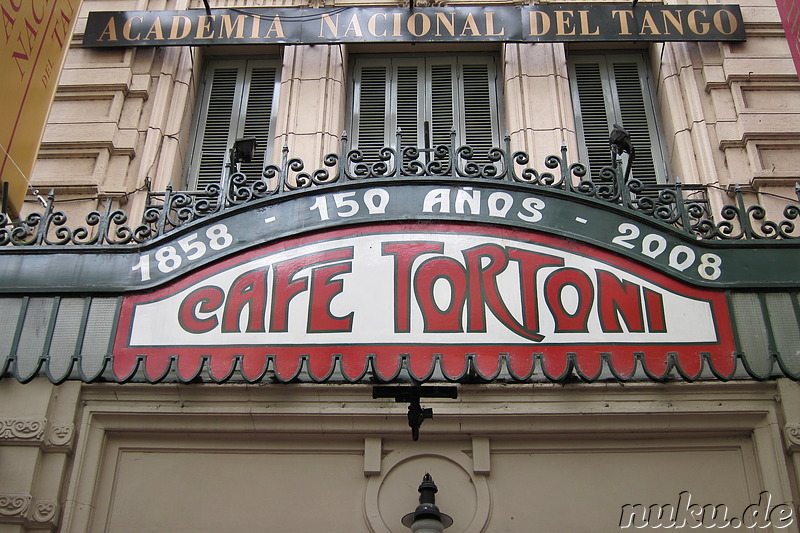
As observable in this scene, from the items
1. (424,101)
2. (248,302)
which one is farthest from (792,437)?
(424,101)

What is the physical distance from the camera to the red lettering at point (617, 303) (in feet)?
22.8

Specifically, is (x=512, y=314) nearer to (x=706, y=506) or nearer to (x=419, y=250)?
(x=419, y=250)

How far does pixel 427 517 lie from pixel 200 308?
2557 mm

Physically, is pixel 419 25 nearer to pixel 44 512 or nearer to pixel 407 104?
pixel 407 104

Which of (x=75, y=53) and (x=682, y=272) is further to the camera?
(x=75, y=53)

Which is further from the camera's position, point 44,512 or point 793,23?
point 793,23

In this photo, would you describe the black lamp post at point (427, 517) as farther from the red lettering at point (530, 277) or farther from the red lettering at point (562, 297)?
the red lettering at point (562, 297)

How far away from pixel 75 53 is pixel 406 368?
773 cm

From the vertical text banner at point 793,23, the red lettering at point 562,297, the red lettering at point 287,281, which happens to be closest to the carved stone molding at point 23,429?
the red lettering at point 287,281

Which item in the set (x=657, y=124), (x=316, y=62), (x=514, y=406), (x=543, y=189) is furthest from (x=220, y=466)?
(x=657, y=124)

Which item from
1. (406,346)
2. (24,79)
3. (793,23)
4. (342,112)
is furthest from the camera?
(342,112)

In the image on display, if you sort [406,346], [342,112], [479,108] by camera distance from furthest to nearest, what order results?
1. [479,108]
2. [342,112]
3. [406,346]

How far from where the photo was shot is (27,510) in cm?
751

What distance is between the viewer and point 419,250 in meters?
7.40
